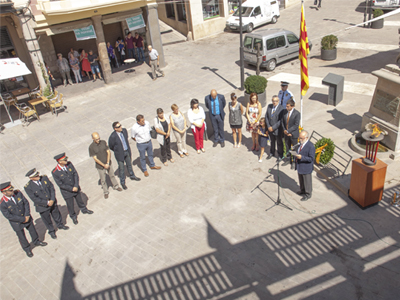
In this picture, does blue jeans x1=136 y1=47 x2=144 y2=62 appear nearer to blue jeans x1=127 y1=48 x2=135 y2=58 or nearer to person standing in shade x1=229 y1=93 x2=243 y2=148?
blue jeans x1=127 y1=48 x2=135 y2=58

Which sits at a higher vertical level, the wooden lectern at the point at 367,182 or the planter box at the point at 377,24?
the planter box at the point at 377,24

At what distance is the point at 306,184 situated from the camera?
789 cm

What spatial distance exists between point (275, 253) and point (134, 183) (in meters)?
4.45

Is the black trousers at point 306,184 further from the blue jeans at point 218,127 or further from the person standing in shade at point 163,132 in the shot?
the person standing in shade at point 163,132

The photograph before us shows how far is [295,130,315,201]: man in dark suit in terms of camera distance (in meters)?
7.42

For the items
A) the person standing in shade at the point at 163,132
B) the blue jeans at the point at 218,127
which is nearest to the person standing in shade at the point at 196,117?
the blue jeans at the point at 218,127

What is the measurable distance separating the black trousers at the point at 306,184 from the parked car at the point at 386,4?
19.1 m

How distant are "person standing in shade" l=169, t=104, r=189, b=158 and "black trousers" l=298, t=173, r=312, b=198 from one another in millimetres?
3723

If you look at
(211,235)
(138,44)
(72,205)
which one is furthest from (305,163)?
(138,44)

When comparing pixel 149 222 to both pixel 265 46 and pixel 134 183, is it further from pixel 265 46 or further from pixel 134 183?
pixel 265 46

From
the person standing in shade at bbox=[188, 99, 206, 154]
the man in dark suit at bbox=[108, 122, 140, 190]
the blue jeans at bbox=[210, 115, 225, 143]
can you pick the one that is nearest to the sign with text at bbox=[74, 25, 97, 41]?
the person standing in shade at bbox=[188, 99, 206, 154]

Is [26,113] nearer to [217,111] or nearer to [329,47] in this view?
[217,111]

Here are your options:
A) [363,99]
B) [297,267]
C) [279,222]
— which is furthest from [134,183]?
[363,99]

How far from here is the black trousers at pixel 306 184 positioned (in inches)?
308
